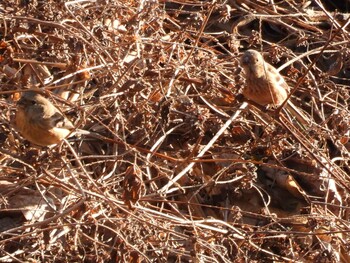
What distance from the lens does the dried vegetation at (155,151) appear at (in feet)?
18.7

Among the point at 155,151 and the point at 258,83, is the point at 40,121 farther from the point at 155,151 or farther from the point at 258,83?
the point at 258,83

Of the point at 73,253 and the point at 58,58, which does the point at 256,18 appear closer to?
the point at 58,58

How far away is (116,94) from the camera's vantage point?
572 cm

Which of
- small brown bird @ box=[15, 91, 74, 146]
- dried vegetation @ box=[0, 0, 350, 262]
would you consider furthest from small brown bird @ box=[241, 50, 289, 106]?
small brown bird @ box=[15, 91, 74, 146]

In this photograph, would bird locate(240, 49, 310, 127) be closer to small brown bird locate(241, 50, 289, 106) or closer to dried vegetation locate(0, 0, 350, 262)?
small brown bird locate(241, 50, 289, 106)

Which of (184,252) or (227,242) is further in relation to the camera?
(227,242)

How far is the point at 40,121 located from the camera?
5434 millimetres

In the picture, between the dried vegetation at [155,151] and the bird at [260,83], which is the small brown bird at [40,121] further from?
the bird at [260,83]

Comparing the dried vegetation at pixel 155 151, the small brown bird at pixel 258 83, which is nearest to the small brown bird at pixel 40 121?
the dried vegetation at pixel 155 151

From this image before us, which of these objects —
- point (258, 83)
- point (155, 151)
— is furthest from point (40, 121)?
point (258, 83)

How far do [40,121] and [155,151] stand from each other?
3.32 feet

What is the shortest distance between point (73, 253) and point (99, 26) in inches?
64.6

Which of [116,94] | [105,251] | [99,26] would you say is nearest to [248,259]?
[105,251]

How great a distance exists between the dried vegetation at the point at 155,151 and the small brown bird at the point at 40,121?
3.3 inches
